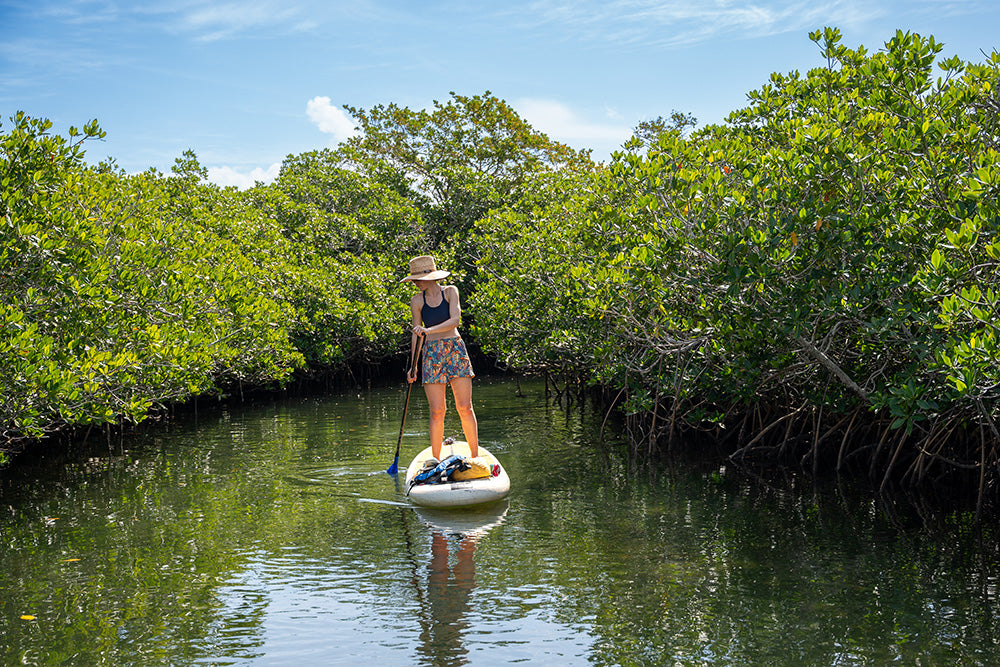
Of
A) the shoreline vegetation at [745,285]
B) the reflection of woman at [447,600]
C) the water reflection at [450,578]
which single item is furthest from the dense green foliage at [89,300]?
the reflection of woman at [447,600]

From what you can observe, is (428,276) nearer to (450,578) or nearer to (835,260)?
(450,578)

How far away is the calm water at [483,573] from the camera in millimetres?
4715

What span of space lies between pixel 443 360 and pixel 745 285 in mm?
2625

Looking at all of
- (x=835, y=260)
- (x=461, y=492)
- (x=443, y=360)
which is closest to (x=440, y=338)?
(x=443, y=360)

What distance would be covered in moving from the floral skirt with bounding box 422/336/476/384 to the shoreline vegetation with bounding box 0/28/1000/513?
1.78 meters

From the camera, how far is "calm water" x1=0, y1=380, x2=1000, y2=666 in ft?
15.5

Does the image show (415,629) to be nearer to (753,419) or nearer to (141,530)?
(141,530)

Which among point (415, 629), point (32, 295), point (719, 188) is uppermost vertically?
point (719, 188)

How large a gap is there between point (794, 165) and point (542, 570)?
3.71 metres

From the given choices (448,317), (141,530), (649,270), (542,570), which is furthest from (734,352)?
(141,530)

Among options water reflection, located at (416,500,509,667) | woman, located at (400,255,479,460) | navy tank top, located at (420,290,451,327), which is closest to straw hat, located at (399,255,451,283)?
woman, located at (400,255,479,460)

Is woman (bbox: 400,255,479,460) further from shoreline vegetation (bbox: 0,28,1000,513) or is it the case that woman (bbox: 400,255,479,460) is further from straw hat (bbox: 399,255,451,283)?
shoreline vegetation (bbox: 0,28,1000,513)

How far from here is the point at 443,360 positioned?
8039 millimetres

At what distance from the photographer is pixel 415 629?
→ 4.99 metres
